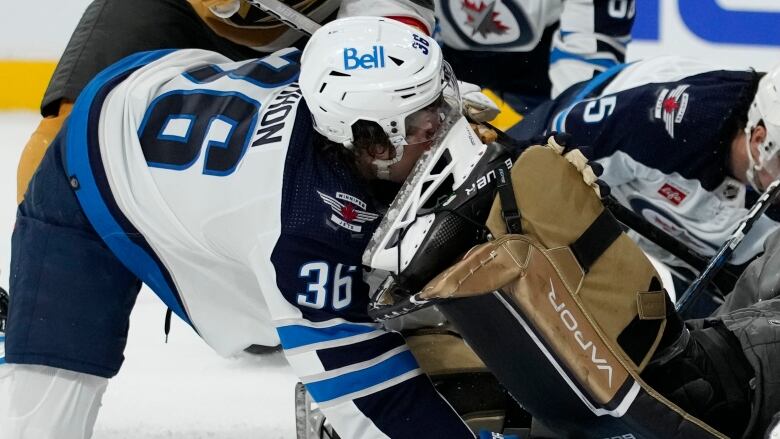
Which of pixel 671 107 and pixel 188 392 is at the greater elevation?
pixel 671 107

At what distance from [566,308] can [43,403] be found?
831 mm

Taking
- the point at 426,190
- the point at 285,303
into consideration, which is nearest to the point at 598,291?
the point at 426,190

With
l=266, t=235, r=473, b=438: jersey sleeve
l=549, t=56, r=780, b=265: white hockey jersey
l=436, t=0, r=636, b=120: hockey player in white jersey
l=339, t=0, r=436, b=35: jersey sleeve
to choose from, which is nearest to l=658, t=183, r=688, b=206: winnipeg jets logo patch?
l=549, t=56, r=780, b=265: white hockey jersey

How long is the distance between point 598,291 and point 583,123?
0.95m

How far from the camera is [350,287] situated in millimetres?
1724

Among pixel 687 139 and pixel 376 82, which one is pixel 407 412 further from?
pixel 687 139

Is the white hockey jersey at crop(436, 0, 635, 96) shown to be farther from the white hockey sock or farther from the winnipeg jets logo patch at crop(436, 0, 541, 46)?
the white hockey sock

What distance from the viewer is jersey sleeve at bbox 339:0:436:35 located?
211 cm

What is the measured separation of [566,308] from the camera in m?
1.59

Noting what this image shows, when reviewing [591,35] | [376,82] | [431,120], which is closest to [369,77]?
[376,82]

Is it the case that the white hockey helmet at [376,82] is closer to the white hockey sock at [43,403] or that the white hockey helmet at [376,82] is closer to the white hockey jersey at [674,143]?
the white hockey sock at [43,403]

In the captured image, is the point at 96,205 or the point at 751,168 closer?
the point at 96,205

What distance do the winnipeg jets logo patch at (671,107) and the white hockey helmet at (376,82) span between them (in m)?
0.82

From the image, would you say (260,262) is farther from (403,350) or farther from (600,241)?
(600,241)
